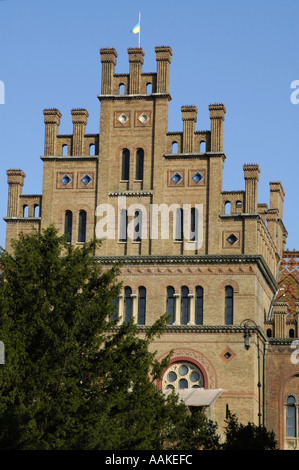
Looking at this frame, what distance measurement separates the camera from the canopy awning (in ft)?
178

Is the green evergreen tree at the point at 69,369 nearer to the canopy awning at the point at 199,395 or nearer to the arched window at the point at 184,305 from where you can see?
the canopy awning at the point at 199,395

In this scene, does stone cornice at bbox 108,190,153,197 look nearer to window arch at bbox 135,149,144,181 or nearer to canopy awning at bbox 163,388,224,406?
window arch at bbox 135,149,144,181

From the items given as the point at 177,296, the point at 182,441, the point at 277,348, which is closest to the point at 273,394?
the point at 277,348

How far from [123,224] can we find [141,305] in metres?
4.06

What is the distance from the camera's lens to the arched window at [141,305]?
57562 millimetres

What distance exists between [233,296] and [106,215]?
7.41m

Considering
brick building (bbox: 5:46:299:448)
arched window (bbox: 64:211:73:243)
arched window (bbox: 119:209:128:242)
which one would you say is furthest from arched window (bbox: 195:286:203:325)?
arched window (bbox: 64:211:73:243)

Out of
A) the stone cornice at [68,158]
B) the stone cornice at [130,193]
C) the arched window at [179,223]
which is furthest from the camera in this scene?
the stone cornice at [68,158]

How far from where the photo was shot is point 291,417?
58.7 metres

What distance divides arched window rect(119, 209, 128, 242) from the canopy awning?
768 cm

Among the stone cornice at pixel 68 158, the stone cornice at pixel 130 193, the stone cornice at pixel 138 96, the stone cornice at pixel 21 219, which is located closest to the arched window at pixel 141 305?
the stone cornice at pixel 130 193

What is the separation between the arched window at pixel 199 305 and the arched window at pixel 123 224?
4.38 meters

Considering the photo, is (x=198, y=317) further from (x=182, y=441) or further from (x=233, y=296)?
(x=182, y=441)

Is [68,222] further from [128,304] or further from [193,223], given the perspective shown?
[193,223]
